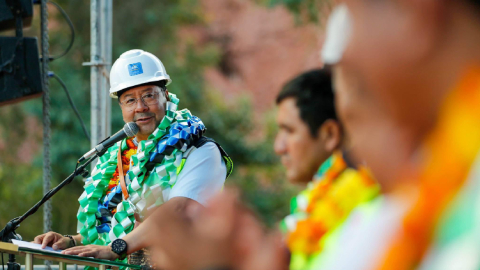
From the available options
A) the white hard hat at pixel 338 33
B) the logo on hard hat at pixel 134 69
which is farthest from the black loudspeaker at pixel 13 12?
the white hard hat at pixel 338 33

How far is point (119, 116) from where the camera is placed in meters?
10.1

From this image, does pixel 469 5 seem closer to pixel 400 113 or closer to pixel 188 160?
pixel 400 113

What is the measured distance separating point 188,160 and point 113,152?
1.86 feet

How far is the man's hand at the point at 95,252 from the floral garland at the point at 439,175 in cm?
209

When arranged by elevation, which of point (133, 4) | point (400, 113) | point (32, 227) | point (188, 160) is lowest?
point (32, 227)

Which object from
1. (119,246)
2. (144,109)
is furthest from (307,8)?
(119,246)

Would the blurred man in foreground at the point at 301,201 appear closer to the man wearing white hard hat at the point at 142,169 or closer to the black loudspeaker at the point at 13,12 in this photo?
the man wearing white hard hat at the point at 142,169

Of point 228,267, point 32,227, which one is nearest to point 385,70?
point 228,267

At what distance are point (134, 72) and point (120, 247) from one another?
1.02 metres

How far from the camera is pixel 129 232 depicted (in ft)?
8.80

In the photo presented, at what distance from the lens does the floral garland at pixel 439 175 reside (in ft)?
1.57

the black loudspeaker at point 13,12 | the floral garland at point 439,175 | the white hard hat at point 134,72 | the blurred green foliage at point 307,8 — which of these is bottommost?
the floral garland at point 439,175

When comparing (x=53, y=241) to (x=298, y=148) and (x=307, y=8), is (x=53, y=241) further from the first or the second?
(x=307, y=8)

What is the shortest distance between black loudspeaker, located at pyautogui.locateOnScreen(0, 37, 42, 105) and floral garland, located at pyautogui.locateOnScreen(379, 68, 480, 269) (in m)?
3.71
